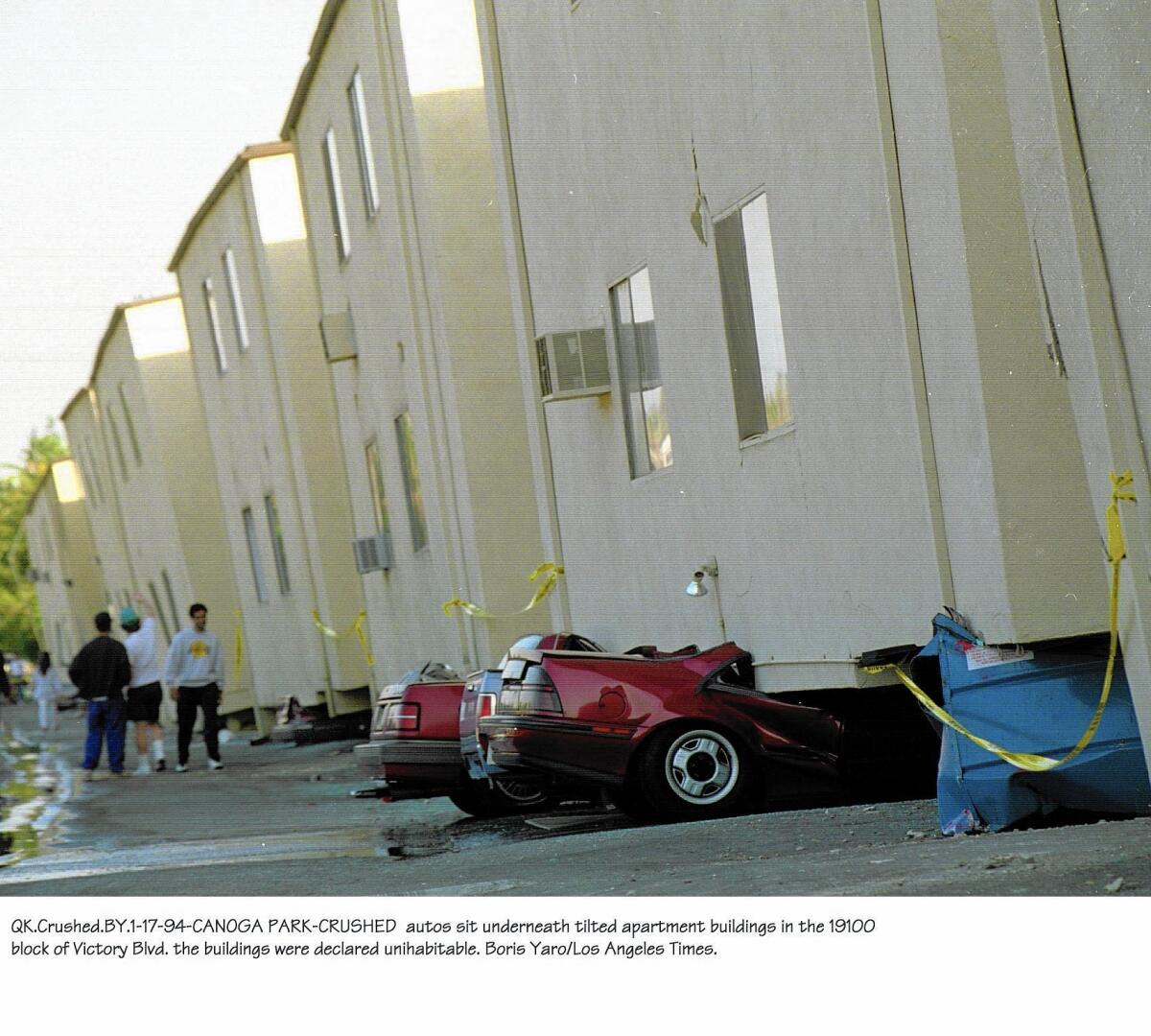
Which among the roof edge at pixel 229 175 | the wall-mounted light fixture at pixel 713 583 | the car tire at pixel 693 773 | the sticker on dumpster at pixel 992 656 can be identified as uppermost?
the roof edge at pixel 229 175

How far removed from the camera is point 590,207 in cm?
1290

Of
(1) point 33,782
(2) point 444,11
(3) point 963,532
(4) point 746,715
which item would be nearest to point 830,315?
(3) point 963,532

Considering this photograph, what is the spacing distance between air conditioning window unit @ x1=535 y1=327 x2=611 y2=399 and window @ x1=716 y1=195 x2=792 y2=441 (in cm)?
224

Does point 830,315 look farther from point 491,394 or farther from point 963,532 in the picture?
point 491,394

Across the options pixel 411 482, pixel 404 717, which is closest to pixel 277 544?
pixel 411 482

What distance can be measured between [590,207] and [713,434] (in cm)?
252

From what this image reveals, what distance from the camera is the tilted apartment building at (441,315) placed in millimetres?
16000

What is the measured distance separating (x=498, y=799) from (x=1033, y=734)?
5.15 meters

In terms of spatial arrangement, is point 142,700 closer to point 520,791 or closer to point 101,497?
point 520,791

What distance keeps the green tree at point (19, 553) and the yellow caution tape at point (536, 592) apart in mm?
39831

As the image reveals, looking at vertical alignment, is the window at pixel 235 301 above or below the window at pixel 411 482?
above

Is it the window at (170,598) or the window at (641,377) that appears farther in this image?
the window at (170,598)

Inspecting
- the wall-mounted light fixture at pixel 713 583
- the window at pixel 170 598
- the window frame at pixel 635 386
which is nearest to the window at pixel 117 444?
the window at pixel 170 598

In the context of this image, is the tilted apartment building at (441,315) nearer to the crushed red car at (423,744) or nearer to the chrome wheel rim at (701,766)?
the crushed red car at (423,744)
